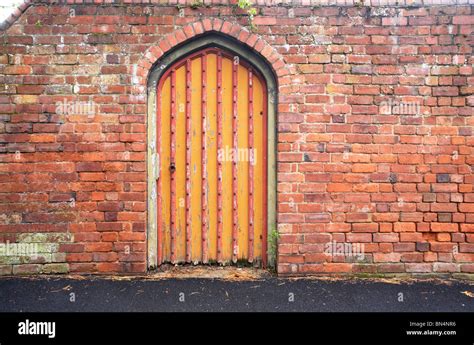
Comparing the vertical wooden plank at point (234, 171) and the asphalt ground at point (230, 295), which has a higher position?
Answer: the vertical wooden plank at point (234, 171)

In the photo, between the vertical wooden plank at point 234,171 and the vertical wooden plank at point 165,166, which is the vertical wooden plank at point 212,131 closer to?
the vertical wooden plank at point 234,171

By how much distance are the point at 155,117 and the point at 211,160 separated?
0.78 metres

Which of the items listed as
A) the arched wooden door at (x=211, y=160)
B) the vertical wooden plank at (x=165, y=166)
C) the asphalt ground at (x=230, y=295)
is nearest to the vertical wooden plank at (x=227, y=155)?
the arched wooden door at (x=211, y=160)

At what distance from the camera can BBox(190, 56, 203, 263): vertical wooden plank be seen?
3822mm

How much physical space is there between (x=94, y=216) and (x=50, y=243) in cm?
55

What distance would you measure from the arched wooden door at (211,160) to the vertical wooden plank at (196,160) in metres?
0.01

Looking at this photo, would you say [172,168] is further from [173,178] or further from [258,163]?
[258,163]

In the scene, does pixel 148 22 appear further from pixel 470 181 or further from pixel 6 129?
pixel 470 181

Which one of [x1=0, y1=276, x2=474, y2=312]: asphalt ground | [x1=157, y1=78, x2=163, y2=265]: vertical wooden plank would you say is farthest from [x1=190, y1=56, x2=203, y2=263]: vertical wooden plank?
[x1=0, y1=276, x2=474, y2=312]: asphalt ground

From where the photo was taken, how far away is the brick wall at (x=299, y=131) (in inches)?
143

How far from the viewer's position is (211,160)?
12.6ft

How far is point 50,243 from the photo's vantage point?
3637 millimetres

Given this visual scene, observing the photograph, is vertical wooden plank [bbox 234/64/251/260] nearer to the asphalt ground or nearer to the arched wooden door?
the arched wooden door

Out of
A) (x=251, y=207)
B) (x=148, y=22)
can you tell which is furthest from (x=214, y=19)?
(x=251, y=207)
